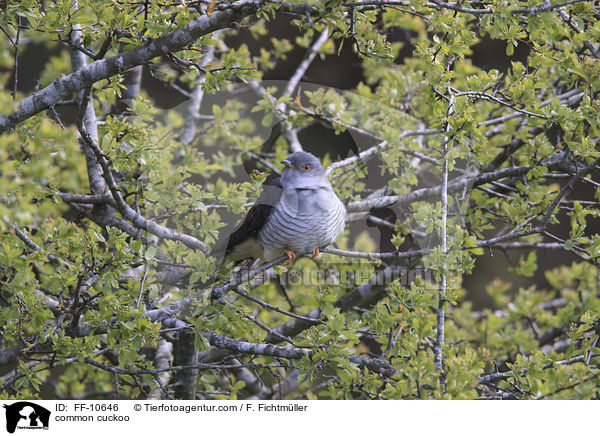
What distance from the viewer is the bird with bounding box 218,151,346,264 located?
1910 mm

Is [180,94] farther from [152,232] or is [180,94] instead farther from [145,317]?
[145,317]

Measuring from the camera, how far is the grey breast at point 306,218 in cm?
191

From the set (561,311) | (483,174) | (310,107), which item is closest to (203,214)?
(310,107)

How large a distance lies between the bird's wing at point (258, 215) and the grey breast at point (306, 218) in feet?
0.07

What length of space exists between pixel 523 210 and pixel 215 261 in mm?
1212

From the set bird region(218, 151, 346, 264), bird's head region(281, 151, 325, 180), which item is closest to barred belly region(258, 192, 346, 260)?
bird region(218, 151, 346, 264)
